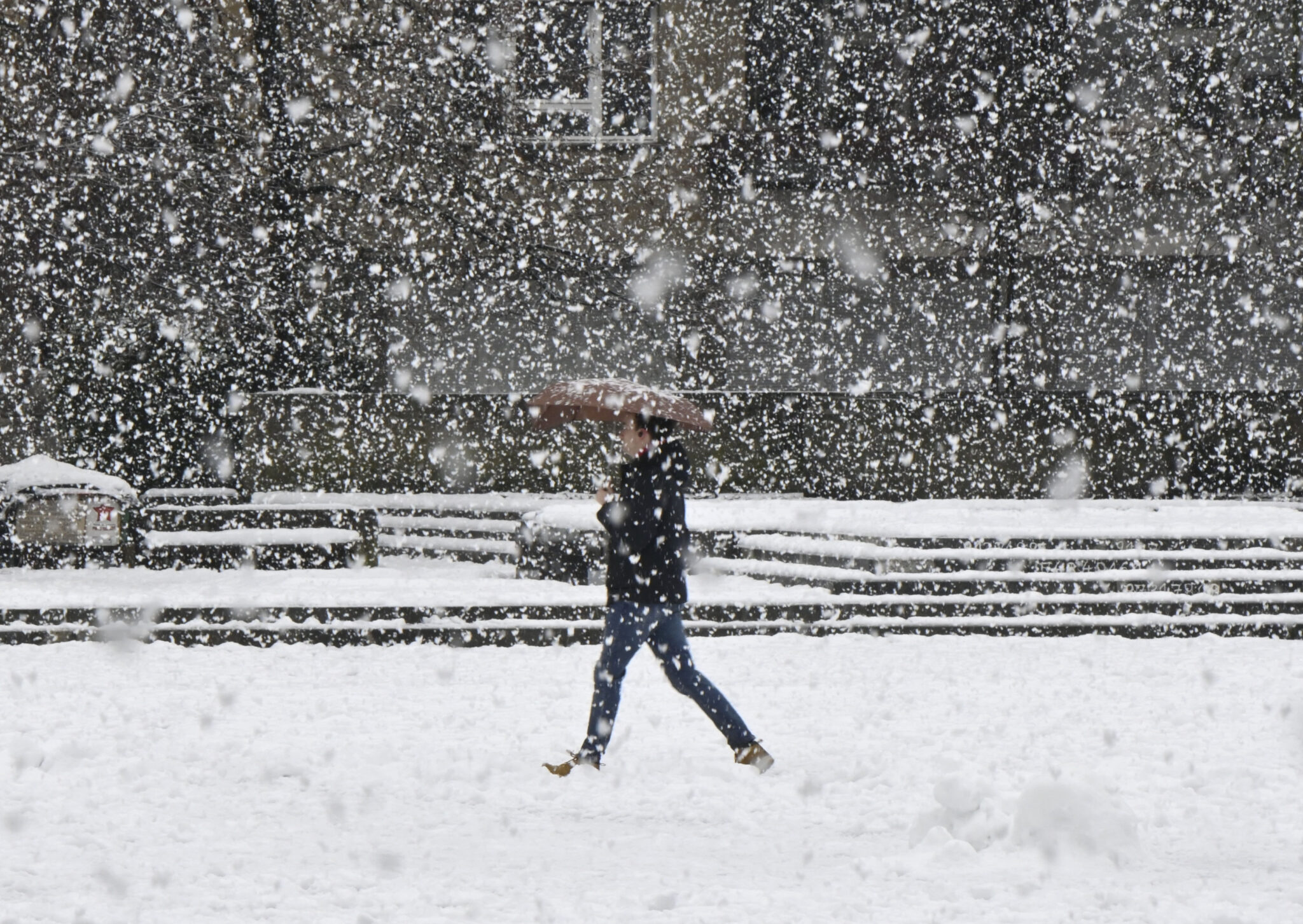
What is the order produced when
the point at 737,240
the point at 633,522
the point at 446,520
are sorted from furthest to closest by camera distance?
1. the point at 737,240
2. the point at 446,520
3. the point at 633,522

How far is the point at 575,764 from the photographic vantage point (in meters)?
6.84

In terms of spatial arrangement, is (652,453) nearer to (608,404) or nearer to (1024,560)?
(608,404)

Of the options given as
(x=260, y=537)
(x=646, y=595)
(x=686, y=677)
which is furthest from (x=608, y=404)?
(x=260, y=537)

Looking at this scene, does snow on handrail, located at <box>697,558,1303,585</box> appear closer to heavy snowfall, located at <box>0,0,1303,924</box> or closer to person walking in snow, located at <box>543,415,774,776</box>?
heavy snowfall, located at <box>0,0,1303,924</box>

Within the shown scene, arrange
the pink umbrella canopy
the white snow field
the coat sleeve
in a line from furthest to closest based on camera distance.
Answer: the pink umbrella canopy < the coat sleeve < the white snow field

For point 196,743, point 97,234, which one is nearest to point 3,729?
point 196,743

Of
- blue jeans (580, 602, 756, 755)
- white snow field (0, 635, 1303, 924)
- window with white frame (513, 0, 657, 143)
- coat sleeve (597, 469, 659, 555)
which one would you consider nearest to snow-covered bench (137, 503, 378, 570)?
white snow field (0, 635, 1303, 924)

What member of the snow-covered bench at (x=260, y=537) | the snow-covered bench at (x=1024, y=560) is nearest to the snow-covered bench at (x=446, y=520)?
the snow-covered bench at (x=260, y=537)

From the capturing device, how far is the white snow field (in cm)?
490

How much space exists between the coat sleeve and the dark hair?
292 mm

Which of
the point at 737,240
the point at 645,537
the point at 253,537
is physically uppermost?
the point at 737,240

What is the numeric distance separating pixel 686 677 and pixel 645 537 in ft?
2.03

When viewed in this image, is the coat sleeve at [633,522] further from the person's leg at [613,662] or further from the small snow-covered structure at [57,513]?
the small snow-covered structure at [57,513]

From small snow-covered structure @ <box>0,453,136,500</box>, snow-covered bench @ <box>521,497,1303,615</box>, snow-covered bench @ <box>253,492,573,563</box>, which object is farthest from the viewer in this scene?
snow-covered bench @ <box>253,492,573,563</box>
